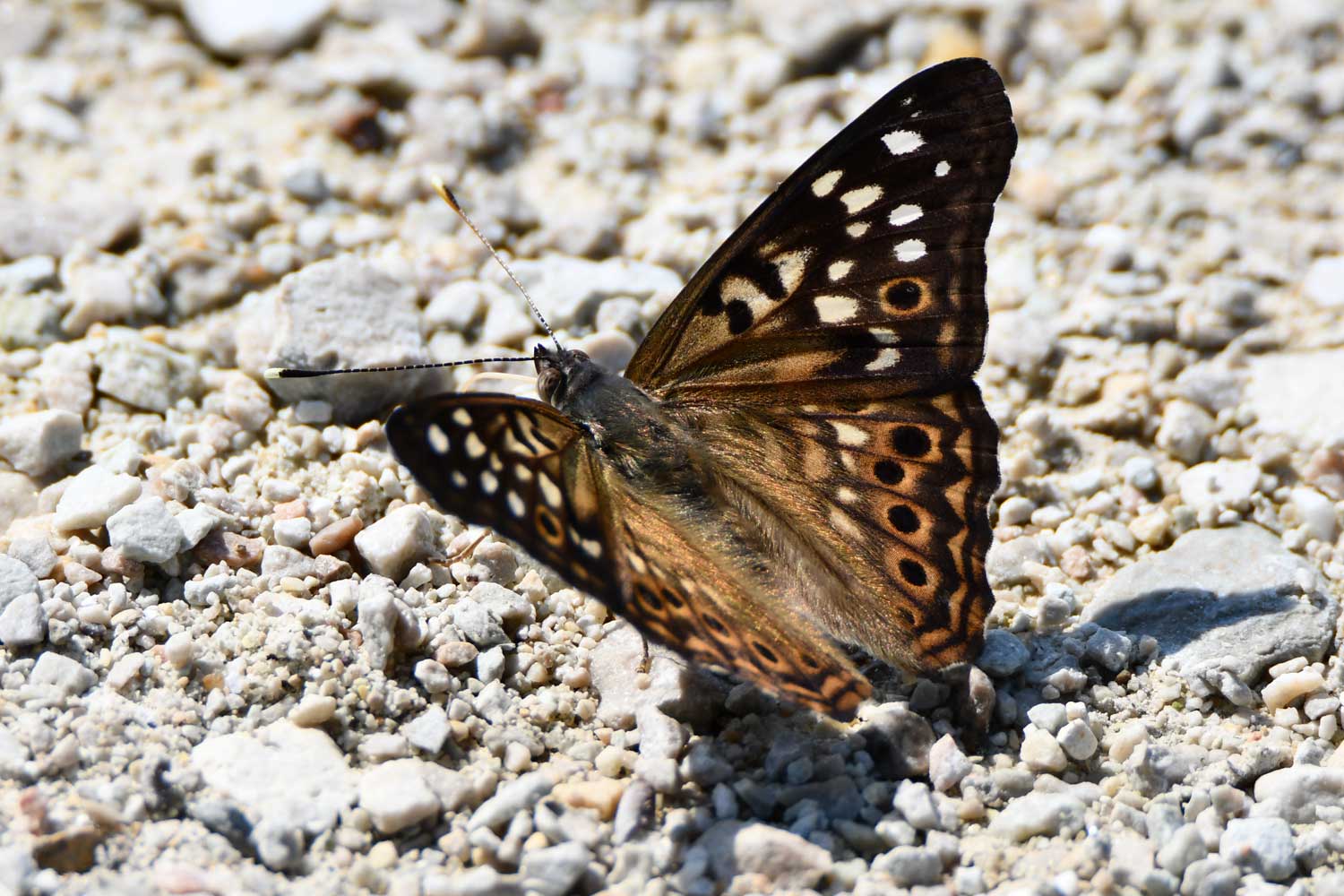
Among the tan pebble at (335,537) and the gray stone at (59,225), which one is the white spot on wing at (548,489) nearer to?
the tan pebble at (335,537)

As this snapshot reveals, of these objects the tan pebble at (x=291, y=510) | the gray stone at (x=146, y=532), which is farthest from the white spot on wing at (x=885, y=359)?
the gray stone at (x=146, y=532)

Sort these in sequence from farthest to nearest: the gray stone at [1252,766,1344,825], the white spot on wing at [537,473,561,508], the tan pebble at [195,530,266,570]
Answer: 1. the tan pebble at [195,530,266,570]
2. the gray stone at [1252,766,1344,825]
3. the white spot on wing at [537,473,561,508]

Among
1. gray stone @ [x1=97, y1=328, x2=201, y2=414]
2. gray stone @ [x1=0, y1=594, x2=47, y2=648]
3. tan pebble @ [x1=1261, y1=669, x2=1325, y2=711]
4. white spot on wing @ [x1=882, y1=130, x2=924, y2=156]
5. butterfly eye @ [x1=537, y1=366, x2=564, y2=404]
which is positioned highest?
white spot on wing @ [x1=882, y1=130, x2=924, y2=156]

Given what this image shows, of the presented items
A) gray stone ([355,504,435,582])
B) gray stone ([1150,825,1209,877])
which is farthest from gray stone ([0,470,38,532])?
gray stone ([1150,825,1209,877])

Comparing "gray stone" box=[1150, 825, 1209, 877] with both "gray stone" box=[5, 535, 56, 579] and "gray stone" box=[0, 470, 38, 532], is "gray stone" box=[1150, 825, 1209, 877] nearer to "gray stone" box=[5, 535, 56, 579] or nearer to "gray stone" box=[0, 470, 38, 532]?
"gray stone" box=[5, 535, 56, 579]

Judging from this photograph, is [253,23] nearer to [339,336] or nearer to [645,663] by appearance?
[339,336]

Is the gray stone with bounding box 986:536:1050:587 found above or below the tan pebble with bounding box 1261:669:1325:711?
below

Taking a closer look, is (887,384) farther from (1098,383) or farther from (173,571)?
(173,571)
